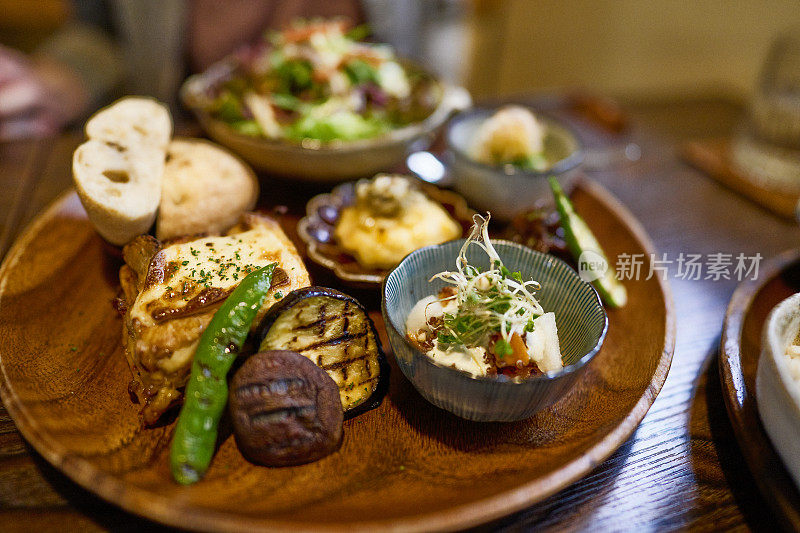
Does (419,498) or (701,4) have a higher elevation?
(701,4)

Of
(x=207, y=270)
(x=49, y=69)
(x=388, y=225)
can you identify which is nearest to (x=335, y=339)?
(x=207, y=270)

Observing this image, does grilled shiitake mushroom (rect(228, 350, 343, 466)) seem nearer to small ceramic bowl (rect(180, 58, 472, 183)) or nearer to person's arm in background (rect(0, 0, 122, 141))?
small ceramic bowl (rect(180, 58, 472, 183))

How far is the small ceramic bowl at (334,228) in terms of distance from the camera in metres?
2.33

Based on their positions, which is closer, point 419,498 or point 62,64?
point 419,498

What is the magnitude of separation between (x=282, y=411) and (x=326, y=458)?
23cm

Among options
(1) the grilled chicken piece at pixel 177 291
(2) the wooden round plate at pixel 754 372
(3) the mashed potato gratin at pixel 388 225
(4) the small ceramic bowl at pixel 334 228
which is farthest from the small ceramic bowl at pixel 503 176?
(1) the grilled chicken piece at pixel 177 291

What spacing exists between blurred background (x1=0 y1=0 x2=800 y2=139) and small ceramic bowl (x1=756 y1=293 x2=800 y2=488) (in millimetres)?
3496

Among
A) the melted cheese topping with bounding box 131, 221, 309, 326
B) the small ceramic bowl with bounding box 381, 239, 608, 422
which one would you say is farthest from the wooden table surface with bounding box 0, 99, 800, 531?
the melted cheese topping with bounding box 131, 221, 309, 326

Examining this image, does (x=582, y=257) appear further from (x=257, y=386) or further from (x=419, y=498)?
(x=257, y=386)

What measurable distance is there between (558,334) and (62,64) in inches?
210

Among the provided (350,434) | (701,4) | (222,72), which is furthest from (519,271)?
(701,4)

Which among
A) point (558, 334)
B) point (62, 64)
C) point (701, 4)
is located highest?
point (701, 4)

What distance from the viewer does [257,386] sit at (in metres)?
1.66

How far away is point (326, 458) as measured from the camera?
68.7 inches
